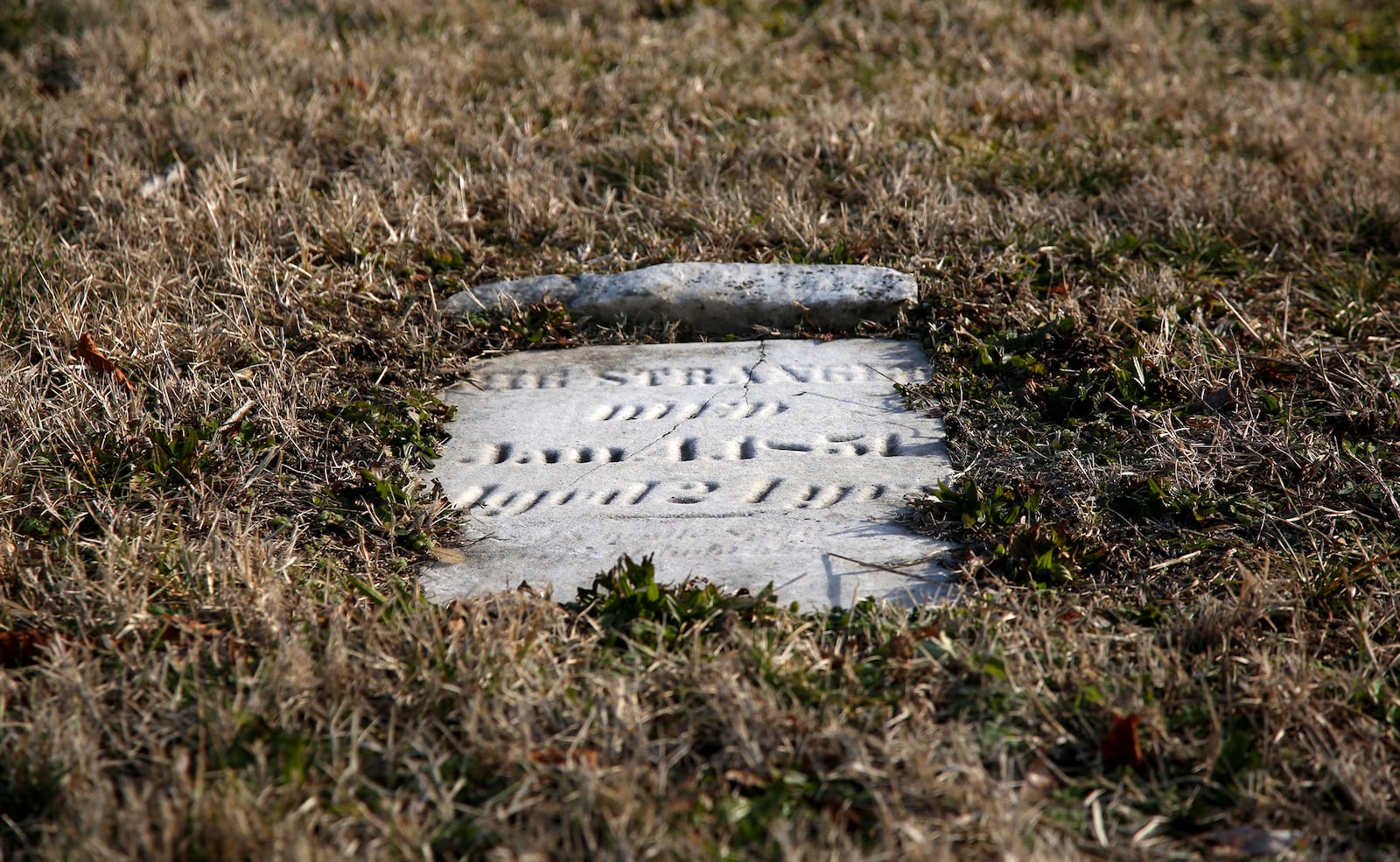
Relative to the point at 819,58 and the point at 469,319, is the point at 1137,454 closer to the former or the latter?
the point at 469,319

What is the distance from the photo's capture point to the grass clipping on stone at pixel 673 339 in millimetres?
1864

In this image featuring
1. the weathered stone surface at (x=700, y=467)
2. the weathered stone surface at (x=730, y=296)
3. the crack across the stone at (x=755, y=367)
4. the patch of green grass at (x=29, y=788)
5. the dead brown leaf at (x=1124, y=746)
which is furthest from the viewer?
the weathered stone surface at (x=730, y=296)

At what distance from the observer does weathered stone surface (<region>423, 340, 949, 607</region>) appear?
2.56m

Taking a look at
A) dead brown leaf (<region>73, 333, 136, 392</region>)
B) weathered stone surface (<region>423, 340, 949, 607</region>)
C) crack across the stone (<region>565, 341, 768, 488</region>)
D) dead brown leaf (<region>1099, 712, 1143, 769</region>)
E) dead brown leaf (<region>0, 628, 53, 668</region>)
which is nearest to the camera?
dead brown leaf (<region>1099, 712, 1143, 769</region>)

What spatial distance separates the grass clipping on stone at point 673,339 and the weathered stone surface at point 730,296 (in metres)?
Answer: 0.10

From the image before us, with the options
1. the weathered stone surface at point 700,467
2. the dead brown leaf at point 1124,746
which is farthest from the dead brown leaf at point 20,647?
the dead brown leaf at point 1124,746

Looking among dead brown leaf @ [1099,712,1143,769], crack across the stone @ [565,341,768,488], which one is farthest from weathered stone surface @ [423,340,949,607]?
dead brown leaf @ [1099,712,1143,769]

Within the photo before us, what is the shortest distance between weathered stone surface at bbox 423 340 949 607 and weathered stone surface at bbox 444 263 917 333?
0.14 meters

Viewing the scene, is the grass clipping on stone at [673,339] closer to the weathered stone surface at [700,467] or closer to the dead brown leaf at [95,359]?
the dead brown leaf at [95,359]

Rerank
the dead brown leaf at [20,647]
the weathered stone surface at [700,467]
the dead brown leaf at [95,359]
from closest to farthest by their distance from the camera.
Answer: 1. the dead brown leaf at [20,647]
2. the weathered stone surface at [700,467]
3. the dead brown leaf at [95,359]

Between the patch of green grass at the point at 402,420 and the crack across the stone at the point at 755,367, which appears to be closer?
the patch of green grass at the point at 402,420

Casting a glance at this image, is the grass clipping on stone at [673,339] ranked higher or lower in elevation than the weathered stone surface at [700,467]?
higher

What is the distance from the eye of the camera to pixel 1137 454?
2953 millimetres

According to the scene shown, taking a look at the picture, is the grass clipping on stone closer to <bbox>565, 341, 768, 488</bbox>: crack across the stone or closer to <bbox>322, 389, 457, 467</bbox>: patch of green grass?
<bbox>322, 389, 457, 467</bbox>: patch of green grass
